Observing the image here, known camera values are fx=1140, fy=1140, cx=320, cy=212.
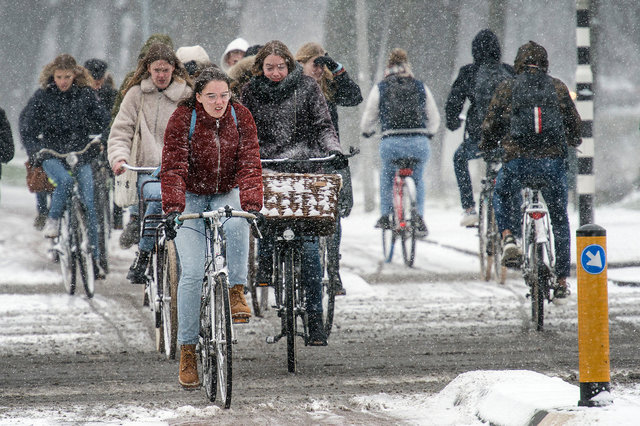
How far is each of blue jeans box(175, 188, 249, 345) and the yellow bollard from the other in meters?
2.26

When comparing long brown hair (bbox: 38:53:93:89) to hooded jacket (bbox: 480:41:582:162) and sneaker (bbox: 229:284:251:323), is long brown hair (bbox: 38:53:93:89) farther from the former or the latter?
sneaker (bbox: 229:284:251:323)

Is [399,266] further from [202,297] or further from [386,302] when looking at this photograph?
[202,297]

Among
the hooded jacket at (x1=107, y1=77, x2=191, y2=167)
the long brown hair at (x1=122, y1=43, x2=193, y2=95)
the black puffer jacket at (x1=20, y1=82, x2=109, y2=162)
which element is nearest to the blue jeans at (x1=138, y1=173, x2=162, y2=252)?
the hooded jacket at (x1=107, y1=77, x2=191, y2=167)

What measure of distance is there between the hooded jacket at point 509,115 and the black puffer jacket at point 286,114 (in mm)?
2119

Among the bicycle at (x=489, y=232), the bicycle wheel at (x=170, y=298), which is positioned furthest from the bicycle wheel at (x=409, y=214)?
the bicycle wheel at (x=170, y=298)

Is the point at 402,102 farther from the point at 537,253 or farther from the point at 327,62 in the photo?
the point at 537,253

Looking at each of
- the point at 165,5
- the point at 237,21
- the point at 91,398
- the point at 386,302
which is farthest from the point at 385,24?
the point at 91,398

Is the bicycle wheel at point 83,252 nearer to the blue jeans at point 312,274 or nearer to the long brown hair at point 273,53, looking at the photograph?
the blue jeans at point 312,274

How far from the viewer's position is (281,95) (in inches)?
316

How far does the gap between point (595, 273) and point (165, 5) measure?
27.5 meters

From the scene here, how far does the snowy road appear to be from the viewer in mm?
6215

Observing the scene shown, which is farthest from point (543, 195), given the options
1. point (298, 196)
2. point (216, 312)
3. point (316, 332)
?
point (216, 312)

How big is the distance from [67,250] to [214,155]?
197 inches

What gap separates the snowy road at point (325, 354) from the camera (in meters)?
6.21
